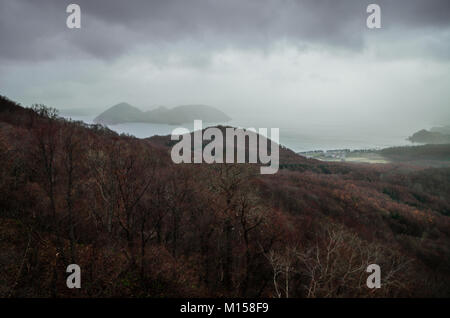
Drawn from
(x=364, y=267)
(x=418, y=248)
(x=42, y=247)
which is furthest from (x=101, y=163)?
(x=418, y=248)

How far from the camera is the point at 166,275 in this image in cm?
1270

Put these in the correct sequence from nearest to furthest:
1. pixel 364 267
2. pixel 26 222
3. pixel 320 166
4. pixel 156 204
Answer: pixel 364 267 → pixel 26 222 → pixel 156 204 → pixel 320 166

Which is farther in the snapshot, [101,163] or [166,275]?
[101,163]
